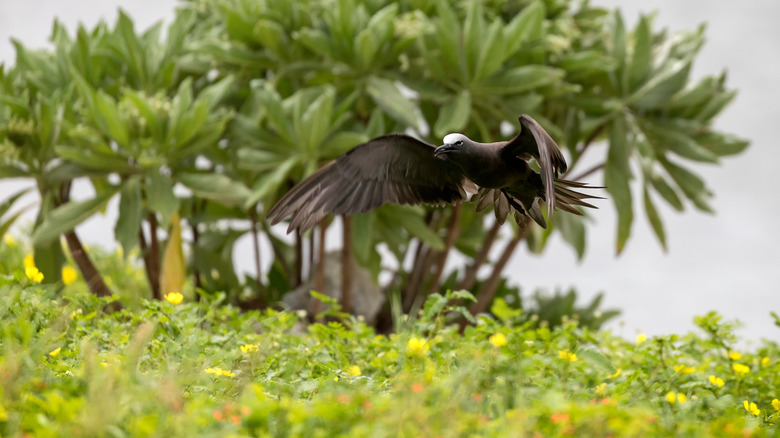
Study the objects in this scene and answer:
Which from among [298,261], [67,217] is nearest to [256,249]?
[298,261]

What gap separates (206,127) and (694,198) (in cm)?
369

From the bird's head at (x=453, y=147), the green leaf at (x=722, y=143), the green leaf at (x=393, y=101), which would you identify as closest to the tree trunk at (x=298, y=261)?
the green leaf at (x=393, y=101)

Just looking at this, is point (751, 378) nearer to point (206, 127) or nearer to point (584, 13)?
point (206, 127)

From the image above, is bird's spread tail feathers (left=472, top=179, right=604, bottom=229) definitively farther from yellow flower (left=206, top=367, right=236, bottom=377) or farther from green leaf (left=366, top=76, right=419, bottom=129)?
green leaf (left=366, top=76, right=419, bottom=129)

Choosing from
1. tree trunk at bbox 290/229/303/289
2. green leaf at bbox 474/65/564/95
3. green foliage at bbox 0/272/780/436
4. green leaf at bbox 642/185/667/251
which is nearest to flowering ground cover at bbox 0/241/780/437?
green foliage at bbox 0/272/780/436

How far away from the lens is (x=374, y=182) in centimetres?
354

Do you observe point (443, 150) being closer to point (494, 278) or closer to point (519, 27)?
point (519, 27)

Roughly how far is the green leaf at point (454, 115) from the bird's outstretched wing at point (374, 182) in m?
1.43

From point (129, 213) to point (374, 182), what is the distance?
233cm

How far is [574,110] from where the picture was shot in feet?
21.6

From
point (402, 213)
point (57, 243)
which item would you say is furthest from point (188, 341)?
point (57, 243)

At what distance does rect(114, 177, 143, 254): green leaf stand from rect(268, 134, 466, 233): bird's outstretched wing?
208cm

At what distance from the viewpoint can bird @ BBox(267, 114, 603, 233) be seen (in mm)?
2965

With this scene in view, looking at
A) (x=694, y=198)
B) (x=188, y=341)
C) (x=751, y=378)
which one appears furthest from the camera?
(x=694, y=198)
